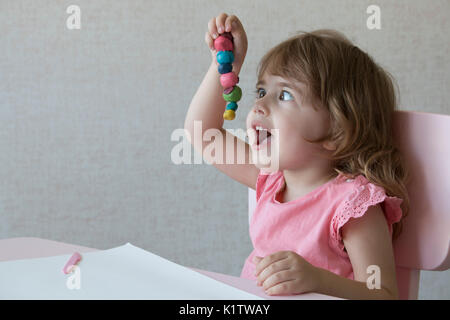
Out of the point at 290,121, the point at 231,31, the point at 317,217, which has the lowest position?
the point at 317,217

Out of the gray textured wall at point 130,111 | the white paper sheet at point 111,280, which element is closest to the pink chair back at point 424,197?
the white paper sheet at point 111,280

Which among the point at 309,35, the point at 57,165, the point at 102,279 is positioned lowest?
the point at 57,165

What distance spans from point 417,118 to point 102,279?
0.43 metres

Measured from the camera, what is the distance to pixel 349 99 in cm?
79

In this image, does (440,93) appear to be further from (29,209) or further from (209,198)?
(29,209)

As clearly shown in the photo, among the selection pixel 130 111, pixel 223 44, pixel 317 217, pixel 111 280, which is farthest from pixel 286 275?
pixel 130 111

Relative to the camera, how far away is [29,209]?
1.59 m

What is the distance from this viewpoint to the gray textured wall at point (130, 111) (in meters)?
1.46

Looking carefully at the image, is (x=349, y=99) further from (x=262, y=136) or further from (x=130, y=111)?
(x=130, y=111)

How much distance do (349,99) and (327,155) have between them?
0.26 feet

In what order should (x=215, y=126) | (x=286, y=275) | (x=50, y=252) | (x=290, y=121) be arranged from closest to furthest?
(x=286, y=275), (x=50, y=252), (x=290, y=121), (x=215, y=126)

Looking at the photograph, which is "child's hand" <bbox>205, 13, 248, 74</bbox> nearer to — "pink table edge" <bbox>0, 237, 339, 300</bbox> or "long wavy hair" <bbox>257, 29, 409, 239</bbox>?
"long wavy hair" <bbox>257, 29, 409, 239</bbox>

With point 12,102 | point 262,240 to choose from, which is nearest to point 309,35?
point 262,240

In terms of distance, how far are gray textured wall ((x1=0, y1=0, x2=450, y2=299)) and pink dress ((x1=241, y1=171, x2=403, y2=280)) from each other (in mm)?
667
